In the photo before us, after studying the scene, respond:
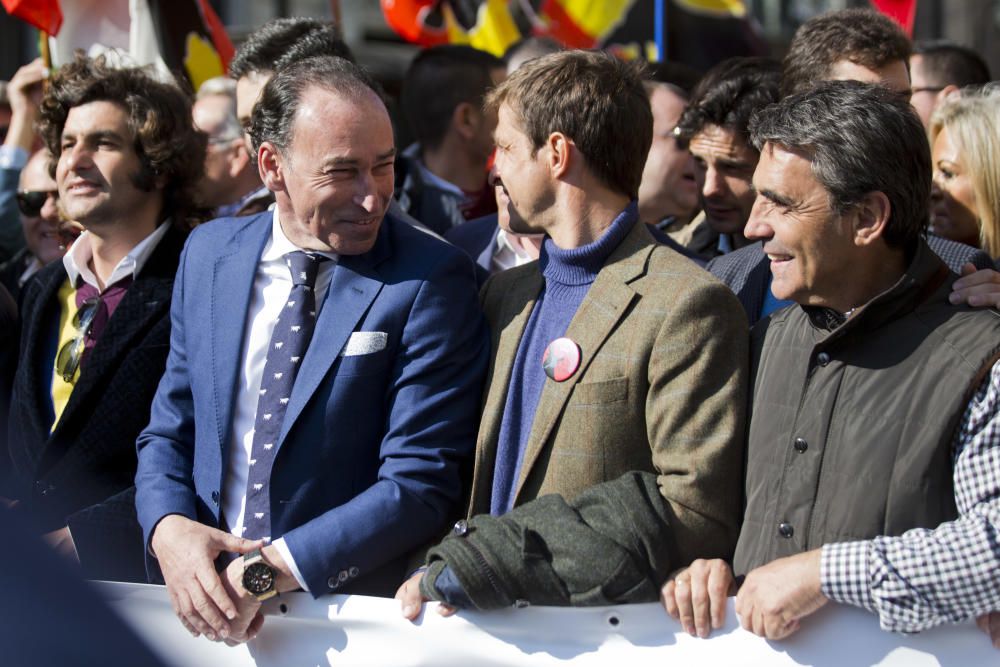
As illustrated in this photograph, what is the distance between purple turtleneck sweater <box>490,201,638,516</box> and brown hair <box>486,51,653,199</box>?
0.40ft

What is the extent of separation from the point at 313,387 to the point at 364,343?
172 mm

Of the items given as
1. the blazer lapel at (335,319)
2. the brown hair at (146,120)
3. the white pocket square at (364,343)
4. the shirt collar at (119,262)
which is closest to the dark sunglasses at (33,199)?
the brown hair at (146,120)

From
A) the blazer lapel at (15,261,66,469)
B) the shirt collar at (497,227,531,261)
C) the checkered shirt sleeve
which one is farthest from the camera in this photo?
the shirt collar at (497,227,531,261)

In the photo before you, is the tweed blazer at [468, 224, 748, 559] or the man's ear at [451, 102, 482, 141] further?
the man's ear at [451, 102, 482, 141]

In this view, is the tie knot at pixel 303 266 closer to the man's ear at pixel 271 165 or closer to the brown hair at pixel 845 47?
the man's ear at pixel 271 165

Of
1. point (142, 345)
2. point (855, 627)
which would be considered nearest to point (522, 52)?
point (142, 345)

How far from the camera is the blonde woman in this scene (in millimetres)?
4082

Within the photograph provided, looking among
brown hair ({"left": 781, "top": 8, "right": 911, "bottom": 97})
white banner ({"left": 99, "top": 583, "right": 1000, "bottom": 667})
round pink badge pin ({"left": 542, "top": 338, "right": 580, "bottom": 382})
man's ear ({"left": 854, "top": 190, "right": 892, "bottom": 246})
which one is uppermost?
man's ear ({"left": 854, "top": 190, "right": 892, "bottom": 246})

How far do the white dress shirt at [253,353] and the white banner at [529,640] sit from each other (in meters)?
0.30

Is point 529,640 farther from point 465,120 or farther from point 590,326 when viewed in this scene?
point 465,120

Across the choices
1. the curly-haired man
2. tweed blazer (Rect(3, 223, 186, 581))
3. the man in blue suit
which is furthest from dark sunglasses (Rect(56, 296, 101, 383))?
the man in blue suit

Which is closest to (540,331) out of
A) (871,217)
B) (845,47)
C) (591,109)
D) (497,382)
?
(497,382)

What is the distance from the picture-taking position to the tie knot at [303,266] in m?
3.37

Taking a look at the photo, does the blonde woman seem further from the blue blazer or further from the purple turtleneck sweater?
the blue blazer
